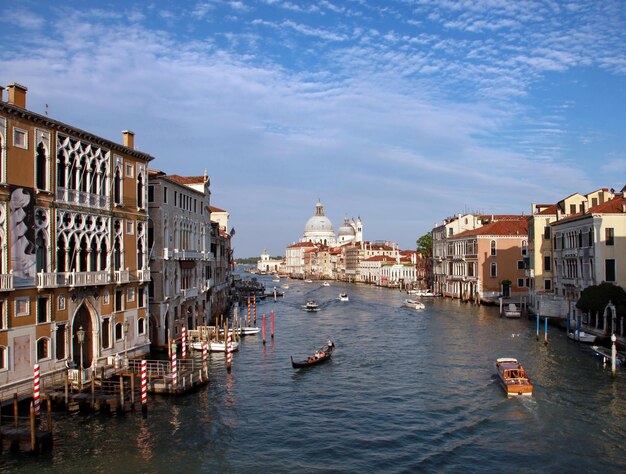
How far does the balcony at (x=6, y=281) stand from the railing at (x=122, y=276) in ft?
20.0

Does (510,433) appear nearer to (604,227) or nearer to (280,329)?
(604,227)

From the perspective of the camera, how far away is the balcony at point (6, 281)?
55.0 ft

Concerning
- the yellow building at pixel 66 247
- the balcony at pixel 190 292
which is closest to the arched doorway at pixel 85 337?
the yellow building at pixel 66 247

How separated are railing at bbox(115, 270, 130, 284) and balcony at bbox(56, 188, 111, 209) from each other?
2573 mm

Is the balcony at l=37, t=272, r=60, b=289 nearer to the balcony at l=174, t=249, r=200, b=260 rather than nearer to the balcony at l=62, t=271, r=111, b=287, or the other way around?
the balcony at l=62, t=271, r=111, b=287

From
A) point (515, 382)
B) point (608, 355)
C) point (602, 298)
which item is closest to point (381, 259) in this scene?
point (602, 298)

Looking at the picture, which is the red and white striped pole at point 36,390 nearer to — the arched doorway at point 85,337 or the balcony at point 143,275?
the arched doorway at point 85,337

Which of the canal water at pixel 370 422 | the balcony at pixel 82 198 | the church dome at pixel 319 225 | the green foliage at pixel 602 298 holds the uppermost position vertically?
the church dome at pixel 319 225

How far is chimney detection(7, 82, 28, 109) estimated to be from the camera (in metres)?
18.6

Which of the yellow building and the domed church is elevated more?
the domed church

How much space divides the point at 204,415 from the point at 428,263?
74455 millimetres

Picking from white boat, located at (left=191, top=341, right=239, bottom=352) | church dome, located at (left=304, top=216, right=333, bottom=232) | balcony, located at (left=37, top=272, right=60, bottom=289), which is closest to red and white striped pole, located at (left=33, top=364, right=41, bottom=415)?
balcony, located at (left=37, top=272, right=60, bottom=289)

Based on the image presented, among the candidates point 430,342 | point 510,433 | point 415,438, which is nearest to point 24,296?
point 415,438

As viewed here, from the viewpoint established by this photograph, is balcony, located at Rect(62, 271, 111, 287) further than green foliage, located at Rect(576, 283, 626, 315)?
No
